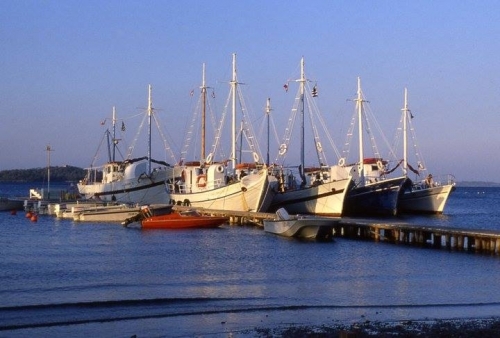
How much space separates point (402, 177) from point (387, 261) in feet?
124

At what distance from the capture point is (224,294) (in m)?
26.7

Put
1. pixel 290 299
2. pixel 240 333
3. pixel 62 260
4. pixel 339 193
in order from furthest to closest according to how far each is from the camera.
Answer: pixel 339 193 < pixel 62 260 < pixel 290 299 < pixel 240 333

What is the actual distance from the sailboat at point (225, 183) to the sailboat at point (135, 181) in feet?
16.1

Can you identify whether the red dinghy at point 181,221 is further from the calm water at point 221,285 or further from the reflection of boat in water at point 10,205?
the reflection of boat in water at point 10,205

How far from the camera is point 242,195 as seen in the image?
61.6 meters

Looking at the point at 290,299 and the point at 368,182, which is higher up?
the point at 368,182

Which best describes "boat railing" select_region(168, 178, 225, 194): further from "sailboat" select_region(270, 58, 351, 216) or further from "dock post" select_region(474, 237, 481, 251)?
"dock post" select_region(474, 237, 481, 251)

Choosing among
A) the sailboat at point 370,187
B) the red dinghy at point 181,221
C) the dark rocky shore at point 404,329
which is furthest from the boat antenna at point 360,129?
the dark rocky shore at point 404,329

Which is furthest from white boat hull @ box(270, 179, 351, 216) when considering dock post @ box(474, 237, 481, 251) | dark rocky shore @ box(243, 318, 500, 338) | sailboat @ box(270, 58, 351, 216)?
dark rocky shore @ box(243, 318, 500, 338)

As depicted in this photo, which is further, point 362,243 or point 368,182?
point 368,182

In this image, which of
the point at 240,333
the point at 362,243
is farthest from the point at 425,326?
the point at 362,243

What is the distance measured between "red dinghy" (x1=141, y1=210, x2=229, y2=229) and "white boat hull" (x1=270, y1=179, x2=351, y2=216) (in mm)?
11735

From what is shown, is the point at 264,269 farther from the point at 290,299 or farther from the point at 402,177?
the point at 402,177

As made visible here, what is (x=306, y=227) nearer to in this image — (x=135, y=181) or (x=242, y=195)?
(x=242, y=195)
